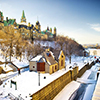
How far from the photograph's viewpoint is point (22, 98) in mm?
9250

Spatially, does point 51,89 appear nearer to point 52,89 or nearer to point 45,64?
point 52,89

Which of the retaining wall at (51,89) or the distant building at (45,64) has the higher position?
the distant building at (45,64)

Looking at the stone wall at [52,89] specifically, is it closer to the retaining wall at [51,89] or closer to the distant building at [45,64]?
the retaining wall at [51,89]

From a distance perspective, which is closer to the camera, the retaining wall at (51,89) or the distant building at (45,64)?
the retaining wall at (51,89)

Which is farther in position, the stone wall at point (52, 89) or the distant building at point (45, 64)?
the distant building at point (45, 64)

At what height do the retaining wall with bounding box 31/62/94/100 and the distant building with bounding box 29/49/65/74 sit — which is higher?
the distant building with bounding box 29/49/65/74

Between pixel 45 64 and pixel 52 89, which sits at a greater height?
pixel 45 64

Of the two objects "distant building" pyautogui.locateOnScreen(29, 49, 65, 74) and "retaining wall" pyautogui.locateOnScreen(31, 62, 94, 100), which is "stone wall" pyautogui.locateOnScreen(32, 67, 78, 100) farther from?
"distant building" pyautogui.locateOnScreen(29, 49, 65, 74)

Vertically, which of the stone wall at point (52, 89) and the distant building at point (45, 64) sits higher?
the distant building at point (45, 64)

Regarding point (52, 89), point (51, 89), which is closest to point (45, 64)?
point (52, 89)

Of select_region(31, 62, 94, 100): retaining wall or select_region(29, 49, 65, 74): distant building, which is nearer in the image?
select_region(31, 62, 94, 100): retaining wall

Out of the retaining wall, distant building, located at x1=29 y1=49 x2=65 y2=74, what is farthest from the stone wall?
distant building, located at x1=29 y1=49 x2=65 y2=74

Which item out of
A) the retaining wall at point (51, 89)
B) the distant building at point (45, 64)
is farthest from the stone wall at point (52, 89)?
the distant building at point (45, 64)

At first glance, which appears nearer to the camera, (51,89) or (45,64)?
(51,89)
